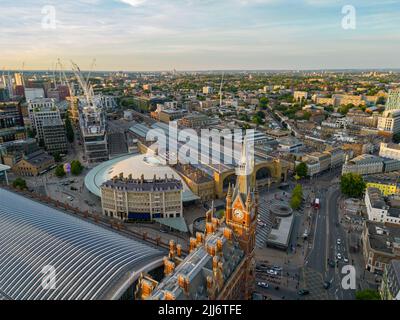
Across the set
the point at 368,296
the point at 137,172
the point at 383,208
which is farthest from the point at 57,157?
the point at 368,296

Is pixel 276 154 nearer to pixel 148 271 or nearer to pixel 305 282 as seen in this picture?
pixel 305 282

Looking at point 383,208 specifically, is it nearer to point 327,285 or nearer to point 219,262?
point 327,285

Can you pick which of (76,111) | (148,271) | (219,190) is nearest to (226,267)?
(148,271)

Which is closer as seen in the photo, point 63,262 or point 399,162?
point 63,262

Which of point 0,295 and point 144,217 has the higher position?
point 0,295
